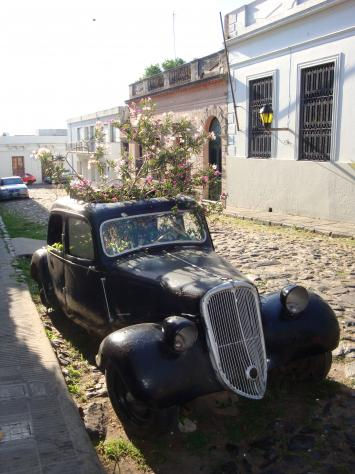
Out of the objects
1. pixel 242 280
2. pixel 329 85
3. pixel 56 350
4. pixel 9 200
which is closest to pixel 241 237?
pixel 329 85

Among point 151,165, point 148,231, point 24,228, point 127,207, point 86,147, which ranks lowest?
point 24,228

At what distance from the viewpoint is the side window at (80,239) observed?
186 inches

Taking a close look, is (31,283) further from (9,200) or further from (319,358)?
(9,200)

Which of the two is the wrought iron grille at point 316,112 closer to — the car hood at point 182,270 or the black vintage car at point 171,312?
the black vintage car at point 171,312

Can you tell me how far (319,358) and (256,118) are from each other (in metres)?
12.8

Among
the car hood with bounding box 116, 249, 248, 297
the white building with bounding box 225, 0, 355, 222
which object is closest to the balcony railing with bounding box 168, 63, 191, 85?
the white building with bounding box 225, 0, 355, 222

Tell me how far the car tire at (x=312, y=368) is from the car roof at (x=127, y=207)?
5.94 feet

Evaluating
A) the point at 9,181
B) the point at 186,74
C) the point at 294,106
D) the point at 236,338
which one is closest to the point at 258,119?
the point at 294,106

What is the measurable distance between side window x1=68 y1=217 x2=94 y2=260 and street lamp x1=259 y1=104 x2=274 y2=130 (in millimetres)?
10332

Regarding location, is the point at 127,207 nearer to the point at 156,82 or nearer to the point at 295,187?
the point at 295,187

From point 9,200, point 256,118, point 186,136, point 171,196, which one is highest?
point 256,118

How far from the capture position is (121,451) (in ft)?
11.4

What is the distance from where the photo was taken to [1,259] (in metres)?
9.95

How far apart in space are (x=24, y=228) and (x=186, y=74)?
980 centimetres
